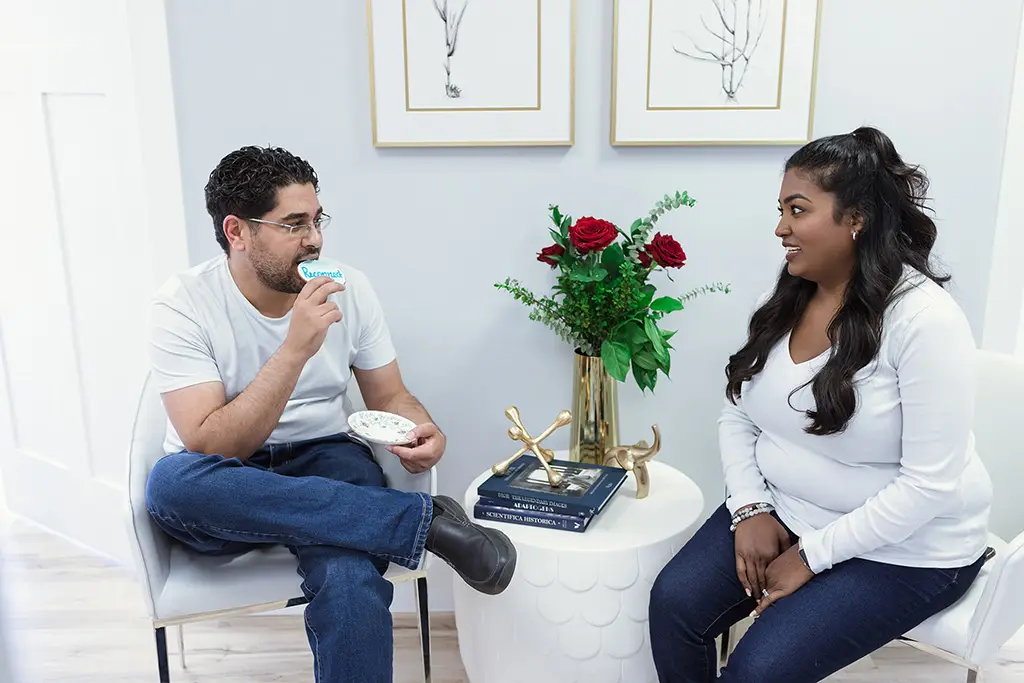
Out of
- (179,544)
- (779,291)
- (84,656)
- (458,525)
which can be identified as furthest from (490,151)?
(84,656)

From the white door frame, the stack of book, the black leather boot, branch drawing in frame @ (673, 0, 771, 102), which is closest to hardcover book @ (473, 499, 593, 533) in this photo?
the stack of book

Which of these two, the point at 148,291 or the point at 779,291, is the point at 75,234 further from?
the point at 779,291

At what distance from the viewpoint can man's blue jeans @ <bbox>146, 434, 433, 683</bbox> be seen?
1.49m

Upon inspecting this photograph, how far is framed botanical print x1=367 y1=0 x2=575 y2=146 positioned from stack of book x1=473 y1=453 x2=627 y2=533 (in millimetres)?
767

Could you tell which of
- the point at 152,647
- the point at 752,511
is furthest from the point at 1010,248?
the point at 152,647

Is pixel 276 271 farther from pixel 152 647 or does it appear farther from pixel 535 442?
pixel 152 647

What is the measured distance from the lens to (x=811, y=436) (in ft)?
4.94

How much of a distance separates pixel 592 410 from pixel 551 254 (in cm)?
36

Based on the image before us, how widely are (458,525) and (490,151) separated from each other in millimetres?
907

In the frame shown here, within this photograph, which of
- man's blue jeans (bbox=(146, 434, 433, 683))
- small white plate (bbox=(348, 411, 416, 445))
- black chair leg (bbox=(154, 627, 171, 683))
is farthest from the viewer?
small white plate (bbox=(348, 411, 416, 445))

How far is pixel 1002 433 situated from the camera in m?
1.73

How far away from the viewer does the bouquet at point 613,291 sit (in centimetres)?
179

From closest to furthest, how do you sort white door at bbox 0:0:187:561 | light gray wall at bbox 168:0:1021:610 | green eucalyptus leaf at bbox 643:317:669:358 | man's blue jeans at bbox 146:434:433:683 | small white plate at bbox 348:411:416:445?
man's blue jeans at bbox 146:434:433:683
small white plate at bbox 348:411:416:445
green eucalyptus leaf at bbox 643:317:669:358
light gray wall at bbox 168:0:1021:610
white door at bbox 0:0:187:561

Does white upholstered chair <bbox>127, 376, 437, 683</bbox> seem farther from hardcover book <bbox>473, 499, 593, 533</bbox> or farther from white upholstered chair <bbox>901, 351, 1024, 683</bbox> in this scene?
white upholstered chair <bbox>901, 351, 1024, 683</bbox>
